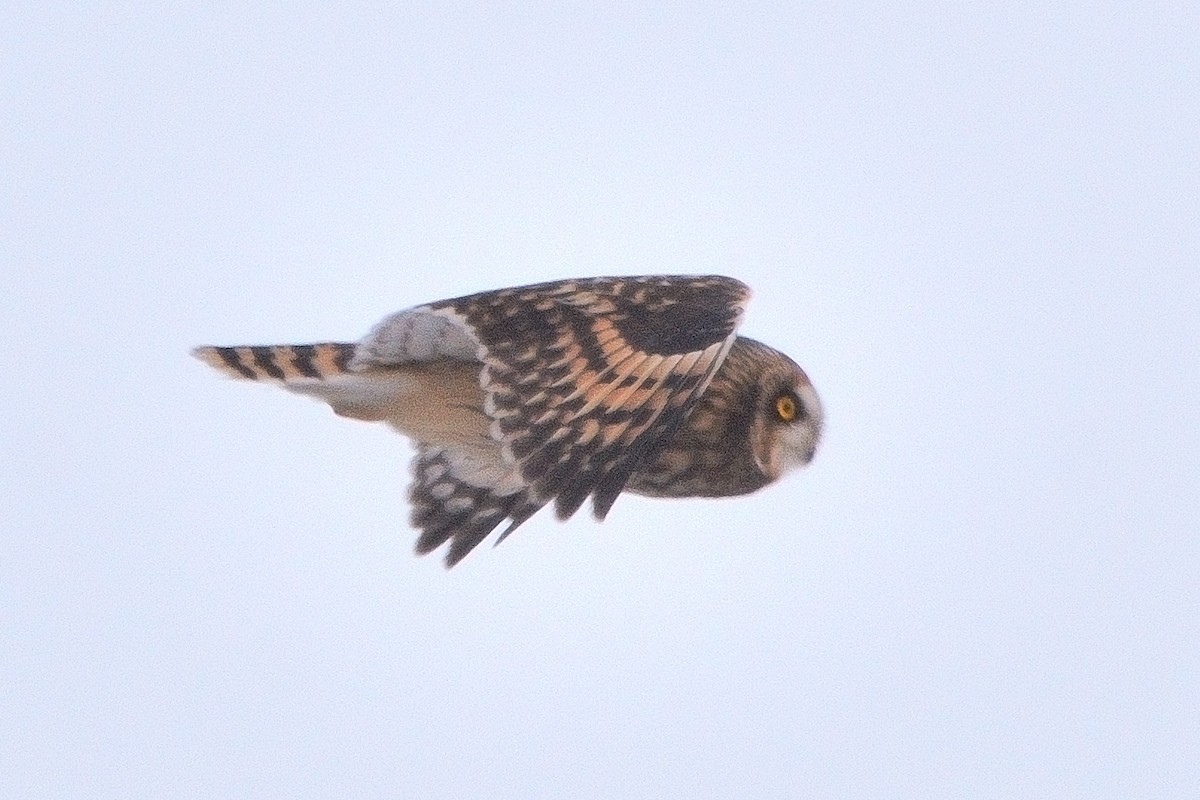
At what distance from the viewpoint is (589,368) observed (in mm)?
4512

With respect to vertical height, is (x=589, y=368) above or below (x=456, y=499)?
above

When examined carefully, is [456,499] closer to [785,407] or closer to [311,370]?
[311,370]

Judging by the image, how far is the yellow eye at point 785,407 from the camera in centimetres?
527

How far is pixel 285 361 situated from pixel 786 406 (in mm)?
1325

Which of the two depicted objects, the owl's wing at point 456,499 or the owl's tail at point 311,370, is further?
the owl's tail at point 311,370

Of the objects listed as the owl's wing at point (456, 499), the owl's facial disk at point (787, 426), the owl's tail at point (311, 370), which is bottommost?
the owl's wing at point (456, 499)

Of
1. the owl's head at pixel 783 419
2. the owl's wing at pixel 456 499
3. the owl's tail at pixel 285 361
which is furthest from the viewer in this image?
the owl's head at pixel 783 419

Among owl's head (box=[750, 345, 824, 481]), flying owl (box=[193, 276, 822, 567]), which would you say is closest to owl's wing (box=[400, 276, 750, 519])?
flying owl (box=[193, 276, 822, 567])

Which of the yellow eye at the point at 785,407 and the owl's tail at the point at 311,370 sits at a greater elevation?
the owl's tail at the point at 311,370

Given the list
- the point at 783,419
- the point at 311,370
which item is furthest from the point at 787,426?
the point at 311,370

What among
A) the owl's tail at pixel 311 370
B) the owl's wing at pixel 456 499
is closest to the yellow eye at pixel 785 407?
the owl's wing at pixel 456 499

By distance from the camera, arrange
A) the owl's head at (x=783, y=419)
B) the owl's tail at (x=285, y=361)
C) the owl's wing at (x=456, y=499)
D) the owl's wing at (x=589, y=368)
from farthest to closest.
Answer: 1. the owl's head at (x=783, y=419)
2. the owl's tail at (x=285, y=361)
3. the owl's wing at (x=456, y=499)
4. the owl's wing at (x=589, y=368)

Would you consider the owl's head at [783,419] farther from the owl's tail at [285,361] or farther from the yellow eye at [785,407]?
the owl's tail at [285,361]

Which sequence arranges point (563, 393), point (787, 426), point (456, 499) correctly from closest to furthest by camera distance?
1. point (563, 393)
2. point (456, 499)
3. point (787, 426)
